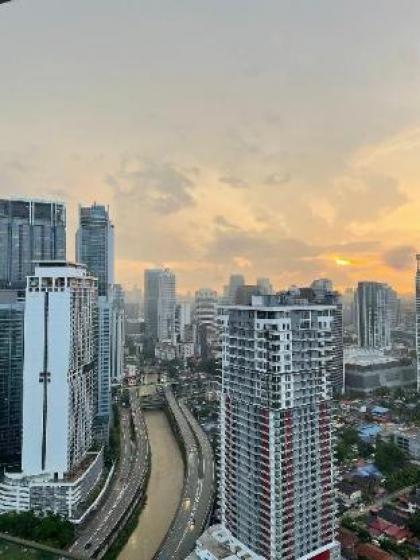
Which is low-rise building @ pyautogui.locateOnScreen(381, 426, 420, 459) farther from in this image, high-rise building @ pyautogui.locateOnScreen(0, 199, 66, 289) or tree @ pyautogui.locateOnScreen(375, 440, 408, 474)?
high-rise building @ pyautogui.locateOnScreen(0, 199, 66, 289)

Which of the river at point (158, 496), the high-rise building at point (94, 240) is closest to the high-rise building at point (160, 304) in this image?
the high-rise building at point (94, 240)

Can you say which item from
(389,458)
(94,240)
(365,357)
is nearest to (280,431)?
(389,458)

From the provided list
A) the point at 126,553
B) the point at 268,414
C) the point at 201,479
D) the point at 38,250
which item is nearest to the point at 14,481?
the point at 126,553

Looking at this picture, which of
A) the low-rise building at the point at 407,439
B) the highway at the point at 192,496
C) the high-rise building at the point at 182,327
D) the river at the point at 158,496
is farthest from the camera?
the high-rise building at the point at 182,327

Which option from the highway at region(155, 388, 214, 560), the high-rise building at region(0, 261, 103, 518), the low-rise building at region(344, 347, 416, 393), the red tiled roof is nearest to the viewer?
the red tiled roof

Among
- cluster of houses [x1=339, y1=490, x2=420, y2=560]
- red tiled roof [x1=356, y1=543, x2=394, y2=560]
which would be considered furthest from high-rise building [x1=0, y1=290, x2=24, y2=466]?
red tiled roof [x1=356, y1=543, x2=394, y2=560]

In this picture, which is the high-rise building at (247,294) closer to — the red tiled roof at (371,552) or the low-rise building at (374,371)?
the red tiled roof at (371,552)

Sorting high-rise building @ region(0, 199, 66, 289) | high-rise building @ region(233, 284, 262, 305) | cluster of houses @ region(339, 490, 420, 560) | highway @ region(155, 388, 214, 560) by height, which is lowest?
highway @ region(155, 388, 214, 560)
